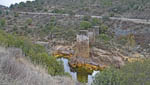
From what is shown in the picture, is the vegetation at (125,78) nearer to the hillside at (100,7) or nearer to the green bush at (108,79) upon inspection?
the green bush at (108,79)

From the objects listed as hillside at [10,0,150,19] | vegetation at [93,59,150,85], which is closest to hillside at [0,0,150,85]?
vegetation at [93,59,150,85]

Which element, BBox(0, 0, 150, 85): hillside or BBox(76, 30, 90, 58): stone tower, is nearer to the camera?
BBox(0, 0, 150, 85): hillside

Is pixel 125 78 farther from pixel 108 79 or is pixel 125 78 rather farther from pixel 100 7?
pixel 100 7

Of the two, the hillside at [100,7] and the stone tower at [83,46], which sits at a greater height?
the hillside at [100,7]

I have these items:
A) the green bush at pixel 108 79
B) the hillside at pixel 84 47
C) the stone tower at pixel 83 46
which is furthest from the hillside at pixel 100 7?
the green bush at pixel 108 79

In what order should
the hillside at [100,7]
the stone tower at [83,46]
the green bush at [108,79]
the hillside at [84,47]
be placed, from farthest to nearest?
1. the hillside at [100,7]
2. the stone tower at [83,46]
3. the hillside at [84,47]
4. the green bush at [108,79]

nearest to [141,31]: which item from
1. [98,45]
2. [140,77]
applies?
[98,45]

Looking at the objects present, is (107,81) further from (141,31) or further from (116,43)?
(141,31)

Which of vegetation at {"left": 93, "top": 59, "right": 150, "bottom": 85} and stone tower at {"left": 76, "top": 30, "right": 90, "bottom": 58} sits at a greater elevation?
vegetation at {"left": 93, "top": 59, "right": 150, "bottom": 85}

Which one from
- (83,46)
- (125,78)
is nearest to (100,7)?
(83,46)

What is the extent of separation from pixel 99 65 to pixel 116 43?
4.91 metres

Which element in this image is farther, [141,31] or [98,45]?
[141,31]

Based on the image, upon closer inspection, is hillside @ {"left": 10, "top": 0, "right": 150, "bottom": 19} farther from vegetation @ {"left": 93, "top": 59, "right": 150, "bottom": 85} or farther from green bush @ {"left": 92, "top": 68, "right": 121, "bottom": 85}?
green bush @ {"left": 92, "top": 68, "right": 121, "bottom": 85}

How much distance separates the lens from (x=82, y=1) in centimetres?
4647
